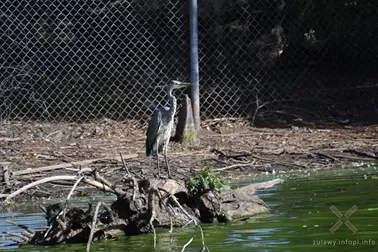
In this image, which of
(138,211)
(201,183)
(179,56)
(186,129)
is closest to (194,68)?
(186,129)

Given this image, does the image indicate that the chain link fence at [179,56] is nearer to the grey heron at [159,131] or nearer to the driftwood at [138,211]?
the grey heron at [159,131]

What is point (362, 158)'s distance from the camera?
11391mm

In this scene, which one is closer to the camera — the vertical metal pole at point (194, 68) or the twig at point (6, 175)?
the twig at point (6, 175)

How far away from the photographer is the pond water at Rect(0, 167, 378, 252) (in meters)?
6.40

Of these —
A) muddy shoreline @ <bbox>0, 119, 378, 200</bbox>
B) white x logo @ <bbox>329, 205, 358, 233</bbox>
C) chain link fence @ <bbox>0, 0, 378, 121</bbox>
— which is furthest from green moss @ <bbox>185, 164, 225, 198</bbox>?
chain link fence @ <bbox>0, 0, 378, 121</bbox>

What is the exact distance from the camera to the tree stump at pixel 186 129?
12.2 m

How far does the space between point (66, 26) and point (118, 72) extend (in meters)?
0.99

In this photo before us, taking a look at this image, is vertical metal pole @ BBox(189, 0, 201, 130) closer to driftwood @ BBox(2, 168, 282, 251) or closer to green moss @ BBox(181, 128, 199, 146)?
green moss @ BBox(181, 128, 199, 146)

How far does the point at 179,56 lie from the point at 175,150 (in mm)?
2703

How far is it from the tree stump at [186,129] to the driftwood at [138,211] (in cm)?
415

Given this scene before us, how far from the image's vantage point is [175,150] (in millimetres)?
11977

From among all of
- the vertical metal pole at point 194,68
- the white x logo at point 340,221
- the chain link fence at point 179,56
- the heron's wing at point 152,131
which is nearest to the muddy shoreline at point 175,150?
the heron's wing at point 152,131

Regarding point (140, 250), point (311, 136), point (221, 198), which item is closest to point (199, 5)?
point (311, 136)

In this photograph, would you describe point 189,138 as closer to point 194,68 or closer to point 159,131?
point 194,68
